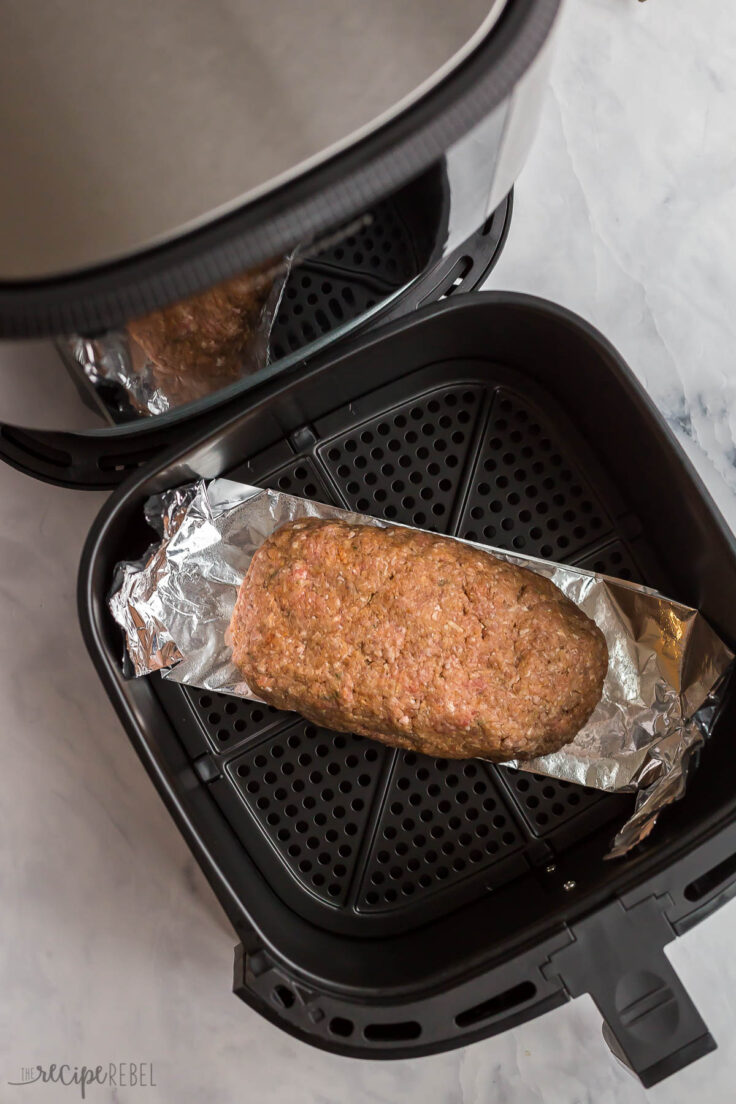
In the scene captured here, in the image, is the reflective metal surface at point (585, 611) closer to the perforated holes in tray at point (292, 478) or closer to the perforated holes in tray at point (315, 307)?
the perforated holes in tray at point (292, 478)

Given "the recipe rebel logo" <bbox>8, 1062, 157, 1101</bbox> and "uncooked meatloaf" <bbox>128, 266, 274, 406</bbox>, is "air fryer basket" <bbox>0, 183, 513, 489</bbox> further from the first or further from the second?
"the recipe rebel logo" <bbox>8, 1062, 157, 1101</bbox>

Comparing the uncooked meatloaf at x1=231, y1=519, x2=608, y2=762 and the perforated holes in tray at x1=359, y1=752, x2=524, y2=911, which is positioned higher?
the uncooked meatloaf at x1=231, y1=519, x2=608, y2=762

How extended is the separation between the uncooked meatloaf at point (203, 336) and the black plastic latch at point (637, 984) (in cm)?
53

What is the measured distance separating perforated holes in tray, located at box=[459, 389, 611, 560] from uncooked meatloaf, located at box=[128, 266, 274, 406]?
0.29m

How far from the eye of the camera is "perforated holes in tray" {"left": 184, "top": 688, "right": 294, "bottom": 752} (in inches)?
33.9

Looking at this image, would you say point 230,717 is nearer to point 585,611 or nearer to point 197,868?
point 197,868

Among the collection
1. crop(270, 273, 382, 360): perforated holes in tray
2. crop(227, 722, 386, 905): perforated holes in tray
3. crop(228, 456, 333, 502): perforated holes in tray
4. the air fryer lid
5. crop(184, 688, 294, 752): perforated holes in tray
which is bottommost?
crop(227, 722, 386, 905): perforated holes in tray

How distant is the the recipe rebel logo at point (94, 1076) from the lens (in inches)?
35.7

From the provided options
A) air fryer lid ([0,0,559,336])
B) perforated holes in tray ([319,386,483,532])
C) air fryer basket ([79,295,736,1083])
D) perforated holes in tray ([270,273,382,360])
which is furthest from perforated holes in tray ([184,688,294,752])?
air fryer lid ([0,0,559,336])

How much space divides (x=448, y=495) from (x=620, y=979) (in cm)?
46

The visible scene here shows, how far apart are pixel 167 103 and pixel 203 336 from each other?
204mm

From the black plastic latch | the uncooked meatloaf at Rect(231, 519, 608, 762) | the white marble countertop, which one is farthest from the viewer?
the white marble countertop

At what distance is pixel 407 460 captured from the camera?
886mm

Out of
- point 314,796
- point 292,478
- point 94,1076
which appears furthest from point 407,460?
point 94,1076
